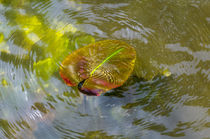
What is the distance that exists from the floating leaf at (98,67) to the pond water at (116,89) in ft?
0.24

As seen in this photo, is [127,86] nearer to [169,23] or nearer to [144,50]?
[144,50]

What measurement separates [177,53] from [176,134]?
0.66 m

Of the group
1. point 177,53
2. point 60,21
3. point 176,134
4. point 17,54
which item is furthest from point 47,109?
point 177,53

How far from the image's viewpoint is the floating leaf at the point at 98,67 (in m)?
1.73

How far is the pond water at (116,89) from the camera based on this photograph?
167 centimetres

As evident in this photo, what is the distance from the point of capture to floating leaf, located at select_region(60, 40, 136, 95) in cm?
173

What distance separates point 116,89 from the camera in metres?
1.75

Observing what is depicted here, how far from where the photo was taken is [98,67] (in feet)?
5.89

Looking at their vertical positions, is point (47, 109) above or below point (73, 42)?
below

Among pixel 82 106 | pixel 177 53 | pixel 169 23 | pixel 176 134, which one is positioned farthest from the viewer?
pixel 169 23

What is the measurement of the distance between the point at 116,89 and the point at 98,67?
0.23 metres

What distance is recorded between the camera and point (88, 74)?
1.77 metres

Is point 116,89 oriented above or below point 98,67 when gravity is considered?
below

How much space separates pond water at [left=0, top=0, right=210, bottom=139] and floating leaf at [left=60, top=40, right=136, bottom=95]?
0.24 ft
